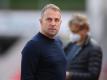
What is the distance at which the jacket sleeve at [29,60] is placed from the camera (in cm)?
787

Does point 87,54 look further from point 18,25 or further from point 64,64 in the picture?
point 18,25

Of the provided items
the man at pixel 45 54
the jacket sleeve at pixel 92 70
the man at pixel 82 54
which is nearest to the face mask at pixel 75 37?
the man at pixel 82 54

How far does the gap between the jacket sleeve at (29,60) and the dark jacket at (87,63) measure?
1281 millimetres

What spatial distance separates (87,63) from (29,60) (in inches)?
59.5

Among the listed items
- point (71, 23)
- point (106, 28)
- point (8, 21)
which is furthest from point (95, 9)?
point (71, 23)

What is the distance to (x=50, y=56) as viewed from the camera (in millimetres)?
7949

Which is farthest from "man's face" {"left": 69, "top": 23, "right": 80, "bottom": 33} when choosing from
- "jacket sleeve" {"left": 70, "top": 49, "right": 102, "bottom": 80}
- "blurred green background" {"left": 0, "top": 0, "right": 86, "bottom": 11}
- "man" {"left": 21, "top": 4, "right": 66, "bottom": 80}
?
"blurred green background" {"left": 0, "top": 0, "right": 86, "bottom": 11}

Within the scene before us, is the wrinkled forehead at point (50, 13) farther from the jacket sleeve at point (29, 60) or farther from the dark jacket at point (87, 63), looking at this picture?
the dark jacket at point (87, 63)

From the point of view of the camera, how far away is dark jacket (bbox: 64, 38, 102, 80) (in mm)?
9188

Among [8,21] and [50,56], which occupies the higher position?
[50,56]

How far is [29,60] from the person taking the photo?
311 inches

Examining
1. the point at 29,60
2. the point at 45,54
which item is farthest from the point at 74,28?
the point at 29,60

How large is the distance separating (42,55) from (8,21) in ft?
68.8

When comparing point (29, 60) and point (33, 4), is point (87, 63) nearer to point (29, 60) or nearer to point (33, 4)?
point (29, 60)
